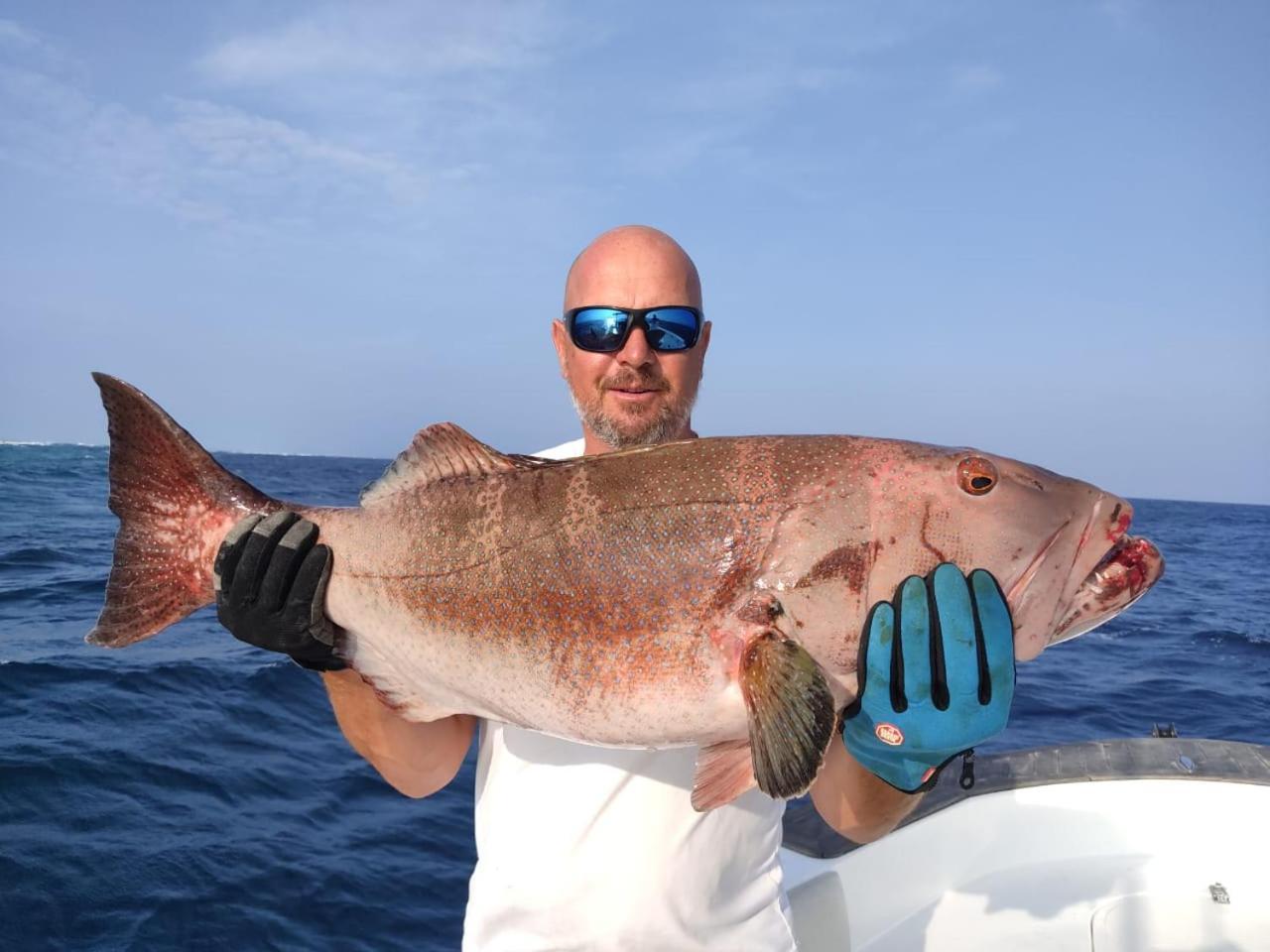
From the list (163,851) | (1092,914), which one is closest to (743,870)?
(1092,914)

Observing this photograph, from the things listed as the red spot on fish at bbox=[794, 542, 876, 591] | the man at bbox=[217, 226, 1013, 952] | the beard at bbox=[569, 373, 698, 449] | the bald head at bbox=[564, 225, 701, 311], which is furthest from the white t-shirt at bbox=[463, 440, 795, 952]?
the bald head at bbox=[564, 225, 701, 311]

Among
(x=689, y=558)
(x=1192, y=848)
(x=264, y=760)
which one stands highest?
Answer: (x=689, y=558)

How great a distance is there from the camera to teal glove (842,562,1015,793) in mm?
2250

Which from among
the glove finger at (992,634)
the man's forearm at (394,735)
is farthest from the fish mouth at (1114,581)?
the man's forearm at (394,735)

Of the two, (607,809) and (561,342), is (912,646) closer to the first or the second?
(607,809)

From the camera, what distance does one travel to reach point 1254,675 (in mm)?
12602

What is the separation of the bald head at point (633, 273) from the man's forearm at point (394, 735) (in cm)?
177

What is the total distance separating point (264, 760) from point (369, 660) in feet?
19.1

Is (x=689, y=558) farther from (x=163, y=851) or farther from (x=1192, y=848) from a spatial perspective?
(x=163, y=851)

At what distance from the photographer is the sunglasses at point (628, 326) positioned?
3.47m

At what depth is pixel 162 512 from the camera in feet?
9.81

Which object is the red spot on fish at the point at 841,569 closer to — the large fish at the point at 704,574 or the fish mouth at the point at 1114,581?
the large fish at the point at 704,574

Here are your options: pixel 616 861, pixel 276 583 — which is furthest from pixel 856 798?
pixel 276 583

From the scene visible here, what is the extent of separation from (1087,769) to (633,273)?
14.1ft
